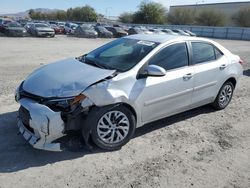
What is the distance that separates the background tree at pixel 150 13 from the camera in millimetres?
82438

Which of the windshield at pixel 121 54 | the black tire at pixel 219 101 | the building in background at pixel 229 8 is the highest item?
the building in background at pixel 229 8

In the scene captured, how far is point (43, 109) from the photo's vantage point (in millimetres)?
3713

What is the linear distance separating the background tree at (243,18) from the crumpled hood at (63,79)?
239 ft

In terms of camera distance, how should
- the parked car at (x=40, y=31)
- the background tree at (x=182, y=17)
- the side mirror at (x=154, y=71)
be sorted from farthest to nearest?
the background tree at (x=182, y=17) < the parked car at (x=40, y=31) < the side mirror at (x=154, y=71)

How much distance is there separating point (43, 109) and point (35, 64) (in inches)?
320

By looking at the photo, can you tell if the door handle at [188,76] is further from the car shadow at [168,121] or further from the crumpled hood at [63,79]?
the crumpled hood at [63,79]

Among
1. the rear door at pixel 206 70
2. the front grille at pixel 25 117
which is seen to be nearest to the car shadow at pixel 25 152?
the front grille at pixel 25 117

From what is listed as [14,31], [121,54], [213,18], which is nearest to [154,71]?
[121,54]

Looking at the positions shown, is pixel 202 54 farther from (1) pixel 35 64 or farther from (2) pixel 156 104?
(1) pixel 35 64

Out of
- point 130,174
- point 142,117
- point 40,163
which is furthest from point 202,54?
point 40,163

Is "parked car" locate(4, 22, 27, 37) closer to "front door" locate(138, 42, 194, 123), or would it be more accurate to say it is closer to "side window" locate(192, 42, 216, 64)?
"side window" locate(192, 42, 216, 64)

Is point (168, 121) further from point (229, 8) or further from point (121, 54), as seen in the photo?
point (229, 8)

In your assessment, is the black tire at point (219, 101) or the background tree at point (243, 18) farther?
the background tree at point (243, 18)

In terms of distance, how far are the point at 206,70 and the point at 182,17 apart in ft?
266
